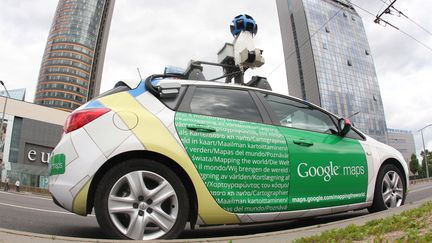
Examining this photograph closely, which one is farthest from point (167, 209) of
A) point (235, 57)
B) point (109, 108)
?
point (235, 57)

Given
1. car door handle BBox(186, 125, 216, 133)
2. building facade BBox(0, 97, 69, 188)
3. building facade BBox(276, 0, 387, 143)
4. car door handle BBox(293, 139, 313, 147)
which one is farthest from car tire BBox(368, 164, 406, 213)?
building facade BBox(276, 0, 387, 143)

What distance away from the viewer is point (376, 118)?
84812 millimetres

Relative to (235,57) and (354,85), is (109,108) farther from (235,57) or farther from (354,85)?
(354,85)

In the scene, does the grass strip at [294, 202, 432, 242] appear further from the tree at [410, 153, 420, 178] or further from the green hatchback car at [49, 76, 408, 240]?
Result: the tree at [410, 153, 420, 178]

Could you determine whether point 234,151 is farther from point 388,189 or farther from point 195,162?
point 388,189

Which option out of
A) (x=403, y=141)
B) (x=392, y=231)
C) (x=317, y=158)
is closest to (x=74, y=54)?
(x=403, y=141)

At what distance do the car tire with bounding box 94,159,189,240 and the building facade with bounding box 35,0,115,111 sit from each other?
376 feet

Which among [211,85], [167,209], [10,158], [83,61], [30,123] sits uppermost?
[83,61]

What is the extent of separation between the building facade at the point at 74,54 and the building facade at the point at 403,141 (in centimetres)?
9552

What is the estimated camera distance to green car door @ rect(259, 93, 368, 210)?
3615mm

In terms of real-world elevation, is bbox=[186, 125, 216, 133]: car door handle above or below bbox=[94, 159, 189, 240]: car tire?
above

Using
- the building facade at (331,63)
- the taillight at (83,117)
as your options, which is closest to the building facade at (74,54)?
the building facade at (331,63)

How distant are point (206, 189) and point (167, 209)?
14.9 inches

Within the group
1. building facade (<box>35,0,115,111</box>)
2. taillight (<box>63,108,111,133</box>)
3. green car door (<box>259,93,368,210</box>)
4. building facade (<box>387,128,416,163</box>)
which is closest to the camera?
taillight (<box>63,108,111,133</box>)
